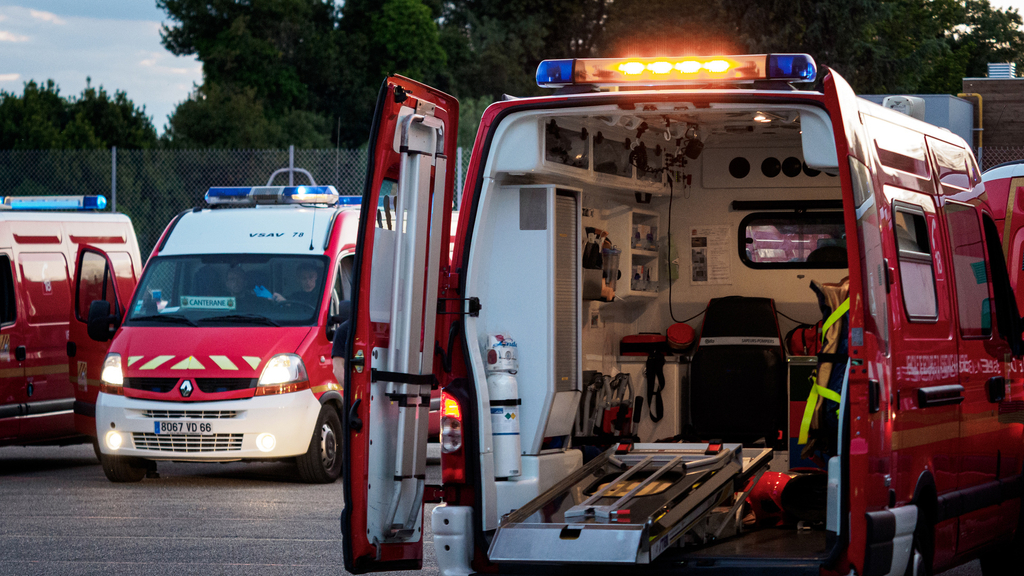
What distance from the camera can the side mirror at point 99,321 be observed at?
1279 cm

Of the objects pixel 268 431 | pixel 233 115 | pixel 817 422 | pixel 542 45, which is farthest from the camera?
pixel 542 45

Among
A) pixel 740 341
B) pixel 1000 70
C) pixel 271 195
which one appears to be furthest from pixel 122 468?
pixel 1000 70

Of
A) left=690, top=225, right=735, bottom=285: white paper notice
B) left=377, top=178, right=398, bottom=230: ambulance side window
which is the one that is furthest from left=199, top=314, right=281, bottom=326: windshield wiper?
left=377, top=178, right=398, bottom=230: ambulance side window

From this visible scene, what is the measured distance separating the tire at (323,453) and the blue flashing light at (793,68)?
731 centimetres

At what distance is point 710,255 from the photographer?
368 inches

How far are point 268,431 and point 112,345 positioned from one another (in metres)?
1.73

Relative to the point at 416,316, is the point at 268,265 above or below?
above

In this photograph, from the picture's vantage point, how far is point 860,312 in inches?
209

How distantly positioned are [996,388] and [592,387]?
2.15 m

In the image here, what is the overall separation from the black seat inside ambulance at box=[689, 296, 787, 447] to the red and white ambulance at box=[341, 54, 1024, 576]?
80cm

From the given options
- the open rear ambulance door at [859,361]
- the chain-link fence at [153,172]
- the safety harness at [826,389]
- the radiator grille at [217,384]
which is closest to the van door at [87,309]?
the radiator grille at [217,384]

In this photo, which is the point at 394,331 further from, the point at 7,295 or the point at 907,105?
the point at 7,295


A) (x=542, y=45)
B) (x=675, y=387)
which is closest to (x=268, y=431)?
(x=675, y=387)

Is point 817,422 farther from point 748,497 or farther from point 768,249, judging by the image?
point 768,249
